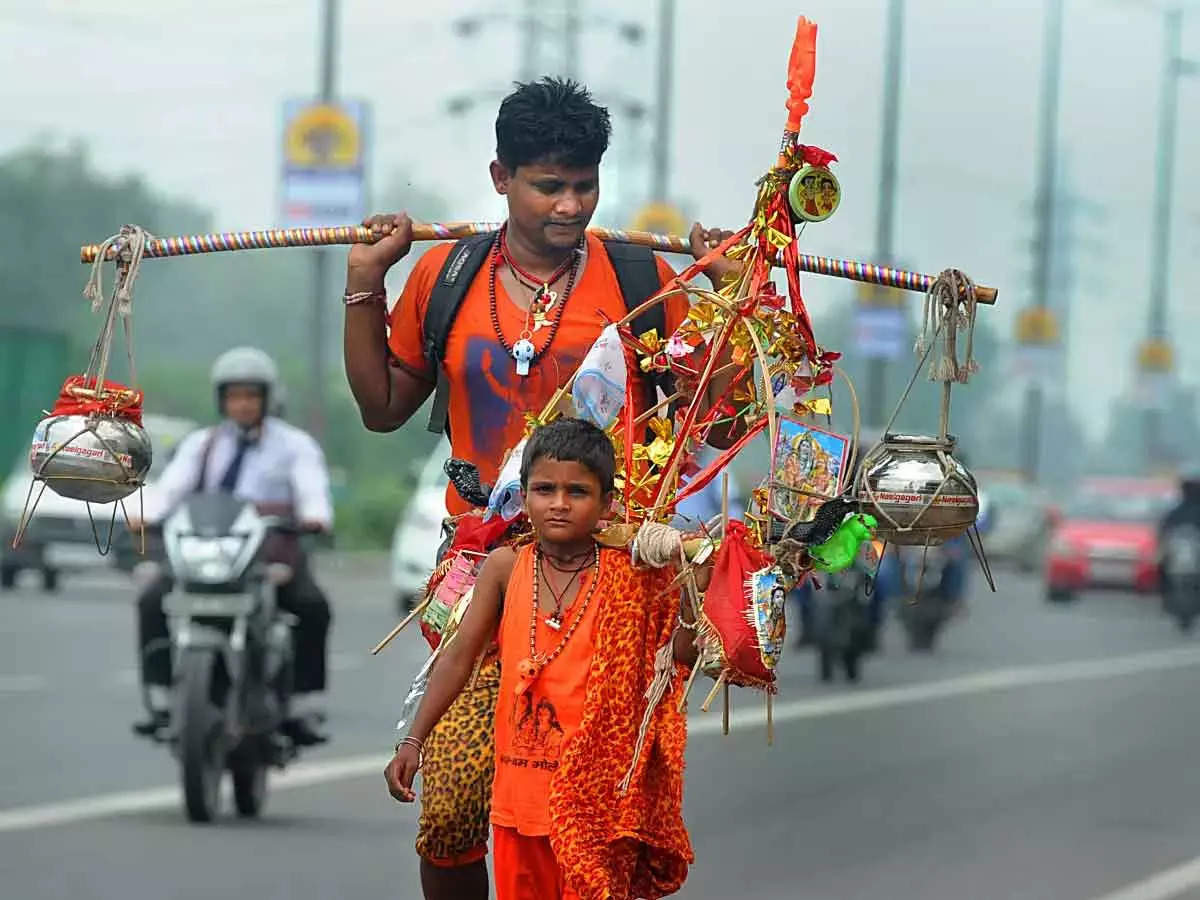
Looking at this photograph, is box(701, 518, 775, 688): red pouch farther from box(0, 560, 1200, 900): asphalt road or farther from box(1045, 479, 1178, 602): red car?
box(1045, 479, 1178, 602): red car

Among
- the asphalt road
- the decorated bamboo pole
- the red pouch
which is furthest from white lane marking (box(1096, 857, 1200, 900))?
the red pouch

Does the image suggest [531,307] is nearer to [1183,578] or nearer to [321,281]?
[1183,578]

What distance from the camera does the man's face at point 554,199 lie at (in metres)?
5.69

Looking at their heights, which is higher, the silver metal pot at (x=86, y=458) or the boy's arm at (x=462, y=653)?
the silver metal pot at (x=86, y=458)

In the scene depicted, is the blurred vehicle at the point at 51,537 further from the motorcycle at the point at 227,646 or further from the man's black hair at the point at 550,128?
the man's black hair at the point at 550,128

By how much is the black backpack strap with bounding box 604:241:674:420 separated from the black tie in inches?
222

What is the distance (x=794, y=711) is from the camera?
54.4ft

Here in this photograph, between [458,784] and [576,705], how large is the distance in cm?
33

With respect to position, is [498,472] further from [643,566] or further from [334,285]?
[334,285]

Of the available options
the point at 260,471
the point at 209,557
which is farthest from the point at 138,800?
the point at 260,471

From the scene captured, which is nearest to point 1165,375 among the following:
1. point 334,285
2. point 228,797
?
point 334,285

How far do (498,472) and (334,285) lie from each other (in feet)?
309

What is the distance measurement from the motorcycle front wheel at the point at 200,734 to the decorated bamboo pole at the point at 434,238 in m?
4.61

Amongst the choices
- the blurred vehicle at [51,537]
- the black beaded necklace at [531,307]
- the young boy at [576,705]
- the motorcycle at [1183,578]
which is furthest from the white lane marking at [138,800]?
the motorcycle at [1183,578]
